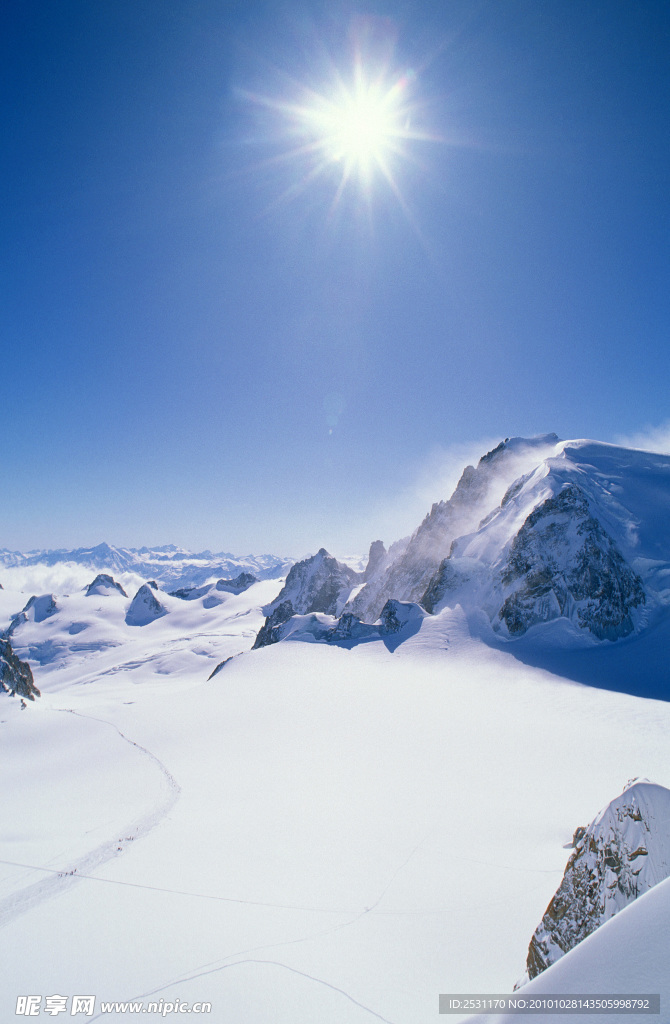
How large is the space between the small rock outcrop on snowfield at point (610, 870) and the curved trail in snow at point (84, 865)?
31.4ft

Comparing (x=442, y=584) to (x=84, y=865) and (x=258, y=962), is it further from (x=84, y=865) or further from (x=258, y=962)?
Result: (x=258, y=962)

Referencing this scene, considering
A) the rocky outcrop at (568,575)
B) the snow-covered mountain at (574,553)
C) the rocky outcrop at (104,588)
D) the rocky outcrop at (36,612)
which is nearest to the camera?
the rocky outcrop at (568,575)

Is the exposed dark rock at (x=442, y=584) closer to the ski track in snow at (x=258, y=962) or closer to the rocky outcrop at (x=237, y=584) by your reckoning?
the ski track in snow at (x=258, y=962)

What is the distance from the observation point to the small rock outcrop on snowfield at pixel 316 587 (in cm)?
8688

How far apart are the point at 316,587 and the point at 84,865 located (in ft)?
275

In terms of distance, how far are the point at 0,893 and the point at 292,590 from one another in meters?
90.7

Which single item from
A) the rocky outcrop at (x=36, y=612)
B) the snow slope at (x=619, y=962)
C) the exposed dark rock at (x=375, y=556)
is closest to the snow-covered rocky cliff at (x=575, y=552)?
the snow slope at (x=619, y=962)

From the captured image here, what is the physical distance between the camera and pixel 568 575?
1282 inches

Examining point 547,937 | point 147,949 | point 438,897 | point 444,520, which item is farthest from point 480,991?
point 444,520

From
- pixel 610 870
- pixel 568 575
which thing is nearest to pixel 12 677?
pixel 610 870

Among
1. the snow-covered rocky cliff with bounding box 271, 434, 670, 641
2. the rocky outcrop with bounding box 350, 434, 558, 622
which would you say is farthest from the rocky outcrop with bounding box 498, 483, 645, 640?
the rocky outcrop with bounding box 350, 434, 558, 622

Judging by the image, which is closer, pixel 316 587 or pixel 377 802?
pixel 377 802

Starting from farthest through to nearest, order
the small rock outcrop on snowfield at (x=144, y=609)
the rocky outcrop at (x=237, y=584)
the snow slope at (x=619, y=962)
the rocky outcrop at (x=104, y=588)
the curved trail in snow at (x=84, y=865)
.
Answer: the rocky outcrop at (x=237, y=584) → the rocky outcrop at (x=104, y=588) → the small rock outcrop on snowfield at (x=144, y=609) → the curved trail in snow at (x=84, y=865) → the snow slope at (x=619, y=962)

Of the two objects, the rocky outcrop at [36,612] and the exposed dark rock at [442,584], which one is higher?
the exposed dark rock at [442,584]
